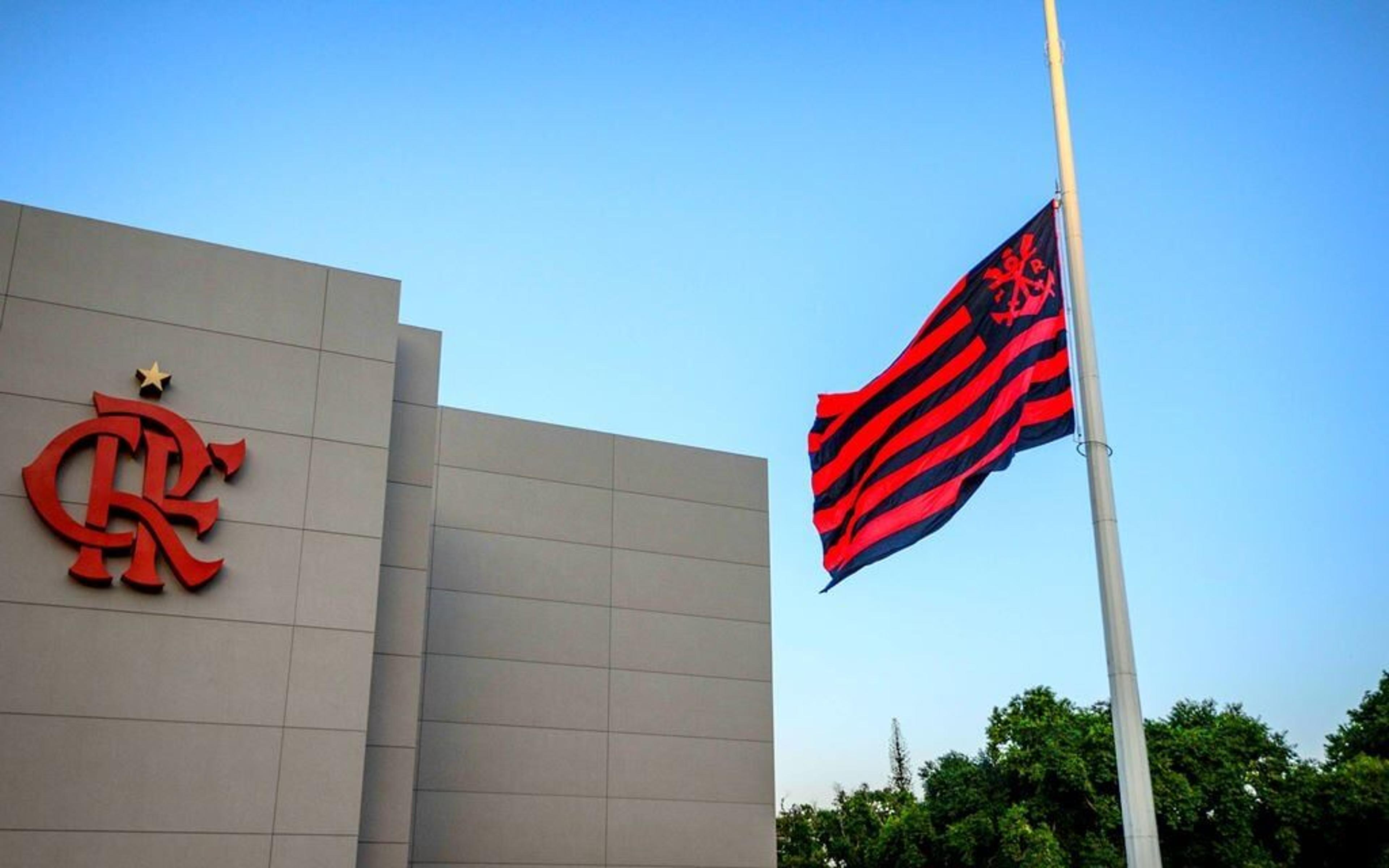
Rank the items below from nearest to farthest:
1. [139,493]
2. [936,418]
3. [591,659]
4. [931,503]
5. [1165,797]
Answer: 1. [931,503]
2. [936,418]
3. [139,493]
4. [591,659]
5. [1165,797]

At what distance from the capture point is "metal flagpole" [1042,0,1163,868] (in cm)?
837

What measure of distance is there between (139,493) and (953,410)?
898 cm

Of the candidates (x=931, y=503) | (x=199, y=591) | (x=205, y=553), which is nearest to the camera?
(x=931, y=503)

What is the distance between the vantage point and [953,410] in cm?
1033

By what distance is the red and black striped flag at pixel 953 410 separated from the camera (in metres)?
9.66

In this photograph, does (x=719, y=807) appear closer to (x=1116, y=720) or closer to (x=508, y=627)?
(x=508, y=627)

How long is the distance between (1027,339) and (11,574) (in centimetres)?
1052

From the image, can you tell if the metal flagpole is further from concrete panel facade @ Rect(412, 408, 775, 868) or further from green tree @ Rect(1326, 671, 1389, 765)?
green tree @ Rect(1326, 671, 1389, 765)

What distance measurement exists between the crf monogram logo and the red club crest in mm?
8943

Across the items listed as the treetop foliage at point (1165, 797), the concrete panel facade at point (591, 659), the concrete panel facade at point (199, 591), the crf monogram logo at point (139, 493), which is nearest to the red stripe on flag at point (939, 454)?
the concrete panel facade at point (199, 591)

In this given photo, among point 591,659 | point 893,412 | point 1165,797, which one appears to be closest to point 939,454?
point 893,412

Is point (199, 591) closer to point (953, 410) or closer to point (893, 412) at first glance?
point (893, 412)

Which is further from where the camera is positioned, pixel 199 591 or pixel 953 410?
pixel 199 591

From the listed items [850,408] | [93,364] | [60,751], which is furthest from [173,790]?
[850,408]
